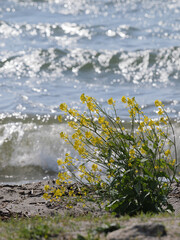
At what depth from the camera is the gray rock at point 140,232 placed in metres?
3.40

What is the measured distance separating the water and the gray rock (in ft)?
15.4

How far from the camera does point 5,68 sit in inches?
585

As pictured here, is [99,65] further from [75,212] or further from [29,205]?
[75,212]

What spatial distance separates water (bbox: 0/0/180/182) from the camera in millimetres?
9250

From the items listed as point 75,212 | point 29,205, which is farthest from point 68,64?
point 75,212

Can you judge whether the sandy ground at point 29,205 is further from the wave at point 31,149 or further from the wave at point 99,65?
the wave at point 99,65

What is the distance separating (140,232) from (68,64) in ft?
40.1

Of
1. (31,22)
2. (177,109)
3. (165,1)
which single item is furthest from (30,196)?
(165,1)

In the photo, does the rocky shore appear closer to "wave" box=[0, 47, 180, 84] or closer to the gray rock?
the gray rock

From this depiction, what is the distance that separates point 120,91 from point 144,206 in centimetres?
829

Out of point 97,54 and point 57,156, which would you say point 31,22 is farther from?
point 57,156

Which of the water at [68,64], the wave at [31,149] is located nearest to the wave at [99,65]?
the water at [68,64]

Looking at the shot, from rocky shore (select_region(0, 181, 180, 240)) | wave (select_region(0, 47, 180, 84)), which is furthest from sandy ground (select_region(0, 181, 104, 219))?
wave (select_region(0, 47, 180, 84))

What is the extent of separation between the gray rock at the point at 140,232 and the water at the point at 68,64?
469 centimetres
